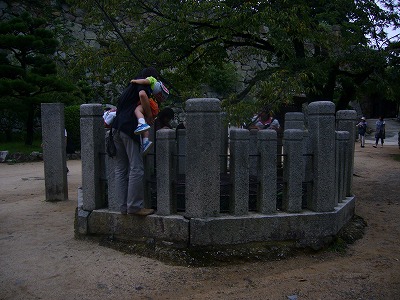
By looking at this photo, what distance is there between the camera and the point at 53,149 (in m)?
8.05

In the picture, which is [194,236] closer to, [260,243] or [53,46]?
[260,243]

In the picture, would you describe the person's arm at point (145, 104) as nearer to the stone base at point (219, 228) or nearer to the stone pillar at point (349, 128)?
the stone base at point (219, 228)

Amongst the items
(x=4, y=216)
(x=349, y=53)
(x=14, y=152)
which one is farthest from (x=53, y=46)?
(x=349, y=53)

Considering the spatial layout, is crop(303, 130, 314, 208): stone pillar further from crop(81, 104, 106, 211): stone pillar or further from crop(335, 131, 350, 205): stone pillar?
crop(81, 104, 106, 211): stone pillar

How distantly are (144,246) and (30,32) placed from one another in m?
15.0

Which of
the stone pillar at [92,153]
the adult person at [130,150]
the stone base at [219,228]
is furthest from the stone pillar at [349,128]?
the stone pillar at [92,153]

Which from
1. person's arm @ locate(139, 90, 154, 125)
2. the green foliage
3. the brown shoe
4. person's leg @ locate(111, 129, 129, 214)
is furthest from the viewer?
the green foliage

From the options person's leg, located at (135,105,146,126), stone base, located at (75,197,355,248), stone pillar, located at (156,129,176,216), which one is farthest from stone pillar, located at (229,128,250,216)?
person's leg, located at (135,105,146,126)

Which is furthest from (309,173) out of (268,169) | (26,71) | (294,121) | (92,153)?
(26,71)

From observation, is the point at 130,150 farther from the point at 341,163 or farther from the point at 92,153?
the point at 341,163

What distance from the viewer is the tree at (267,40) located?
6.77 meters

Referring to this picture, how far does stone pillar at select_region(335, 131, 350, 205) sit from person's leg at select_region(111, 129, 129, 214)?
262 centimetres

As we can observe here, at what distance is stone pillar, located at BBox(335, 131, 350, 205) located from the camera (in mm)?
5339

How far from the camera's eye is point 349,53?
788 centimetres
